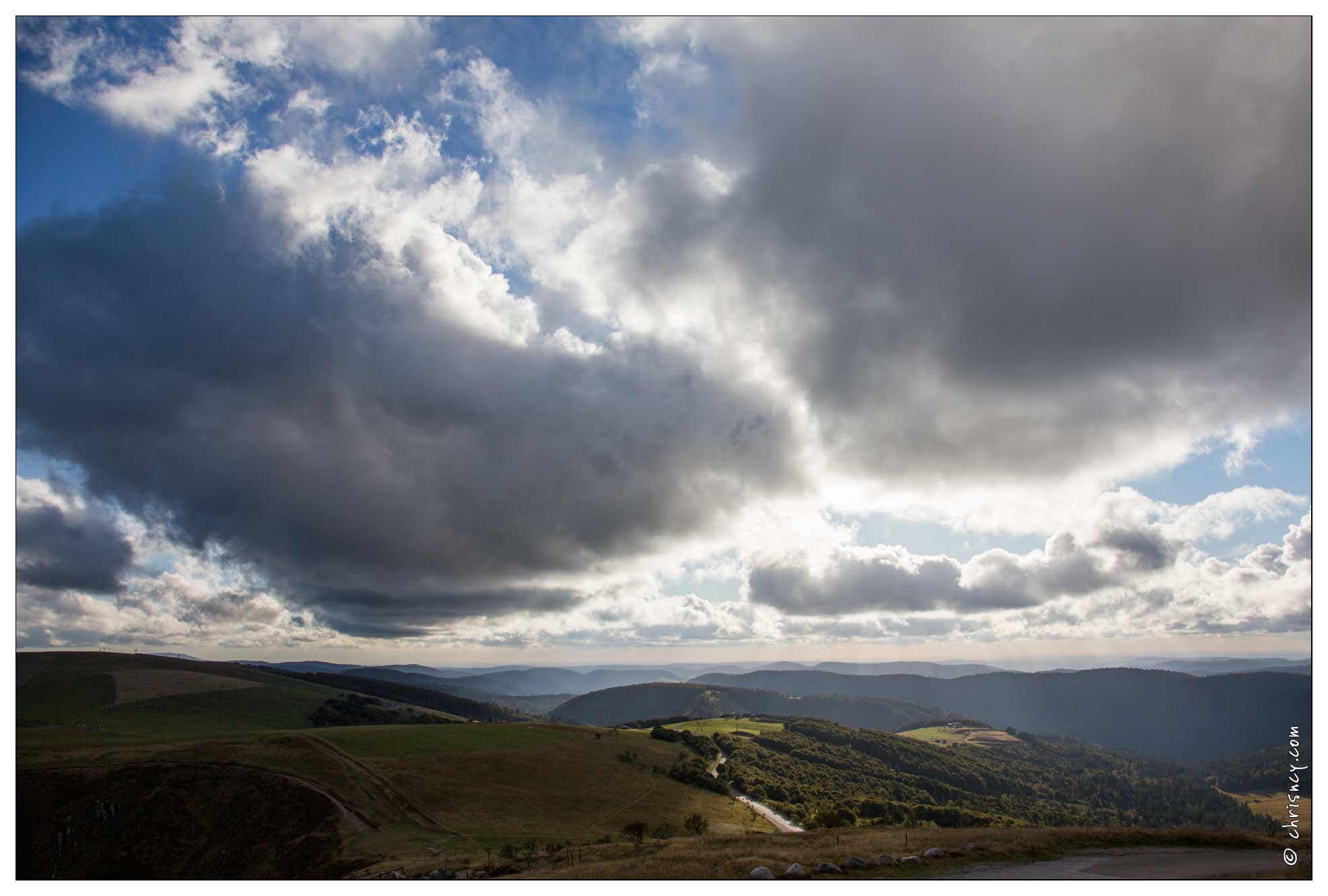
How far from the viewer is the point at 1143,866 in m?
36.8

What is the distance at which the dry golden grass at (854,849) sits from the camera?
3562 cm

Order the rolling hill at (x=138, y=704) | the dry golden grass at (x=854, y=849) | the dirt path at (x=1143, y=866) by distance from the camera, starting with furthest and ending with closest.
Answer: the rolling hill at (x=138, y=704) → the dry golden grass at (x=854, y=849) → the dirt path at (x=1143, y=866)

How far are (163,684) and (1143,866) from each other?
220816mm

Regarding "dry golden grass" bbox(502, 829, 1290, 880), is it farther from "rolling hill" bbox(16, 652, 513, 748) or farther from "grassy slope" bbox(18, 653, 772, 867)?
"rolling hill" bbox(16, 652, 513, 748)

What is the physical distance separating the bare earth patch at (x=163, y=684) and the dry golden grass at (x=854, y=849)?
179m

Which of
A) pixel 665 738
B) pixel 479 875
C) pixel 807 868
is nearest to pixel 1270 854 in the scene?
pixel 807 868

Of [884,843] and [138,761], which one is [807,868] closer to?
[884,843]

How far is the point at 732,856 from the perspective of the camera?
38.3 metres

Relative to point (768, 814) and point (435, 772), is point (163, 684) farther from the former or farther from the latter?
point (768, 814)

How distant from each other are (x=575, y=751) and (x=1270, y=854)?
3891 inches

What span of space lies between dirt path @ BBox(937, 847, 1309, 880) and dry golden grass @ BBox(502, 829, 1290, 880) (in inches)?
44.4

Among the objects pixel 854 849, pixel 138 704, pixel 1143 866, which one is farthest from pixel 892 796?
pixel 138 704

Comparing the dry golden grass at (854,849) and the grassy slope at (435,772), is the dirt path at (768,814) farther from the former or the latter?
the dry golden grass at (854,849)

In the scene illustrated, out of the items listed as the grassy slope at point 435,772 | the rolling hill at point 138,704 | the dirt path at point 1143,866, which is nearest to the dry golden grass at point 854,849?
the dirt path at point 1143,866
